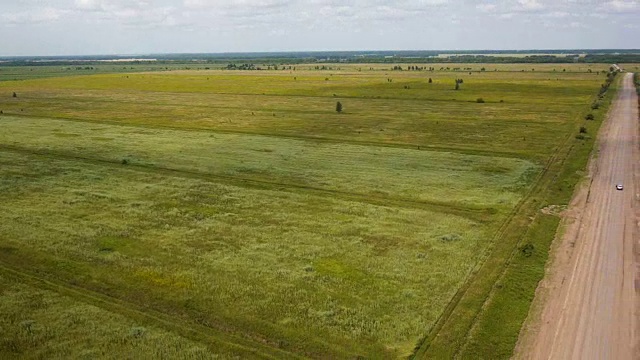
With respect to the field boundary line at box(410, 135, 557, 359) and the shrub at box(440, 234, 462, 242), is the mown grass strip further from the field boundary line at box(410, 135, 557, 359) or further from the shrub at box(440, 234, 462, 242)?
the shrub at box(440, 234, 462, 242)

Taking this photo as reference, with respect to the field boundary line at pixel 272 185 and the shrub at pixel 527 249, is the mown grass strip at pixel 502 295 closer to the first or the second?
the shrub at pixel 527 249

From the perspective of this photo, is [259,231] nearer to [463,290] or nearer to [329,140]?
[463,290]

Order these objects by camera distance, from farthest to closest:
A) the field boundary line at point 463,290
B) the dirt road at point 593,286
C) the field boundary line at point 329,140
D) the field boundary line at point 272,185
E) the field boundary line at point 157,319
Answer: the field boundary line at point 329,140 < the field boundary line at point 272,185 < the field boundary line at point 463,290 < the field boundary line at point 157,319 < the dirt road at point 593,286

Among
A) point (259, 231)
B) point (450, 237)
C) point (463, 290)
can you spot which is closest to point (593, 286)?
point (463, 290)

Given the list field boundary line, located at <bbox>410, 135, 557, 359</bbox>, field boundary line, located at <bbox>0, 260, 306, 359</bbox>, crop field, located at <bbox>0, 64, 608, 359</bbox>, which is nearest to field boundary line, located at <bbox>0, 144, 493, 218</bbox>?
crop field, located at <bbox>0, 64, 608, 359</bbox>

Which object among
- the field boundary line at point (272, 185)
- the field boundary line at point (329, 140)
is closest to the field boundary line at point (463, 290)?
the field boundary line at point (272, 185)

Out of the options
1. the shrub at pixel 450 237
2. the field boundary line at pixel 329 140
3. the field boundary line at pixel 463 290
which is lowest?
the field boundary line at pixel 463 290

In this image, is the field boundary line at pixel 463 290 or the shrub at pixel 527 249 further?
the shrub at pixel 527 249
